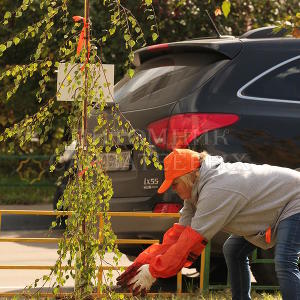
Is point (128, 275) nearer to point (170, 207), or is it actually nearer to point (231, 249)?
point (231, 249)

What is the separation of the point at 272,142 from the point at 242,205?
1.75 m

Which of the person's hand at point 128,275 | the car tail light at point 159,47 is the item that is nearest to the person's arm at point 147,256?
the person's hand at point 128,275

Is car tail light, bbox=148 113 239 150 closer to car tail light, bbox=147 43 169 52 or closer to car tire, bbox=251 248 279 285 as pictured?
car tail light, bbox=147 43 169 52

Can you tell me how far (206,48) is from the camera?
701cm

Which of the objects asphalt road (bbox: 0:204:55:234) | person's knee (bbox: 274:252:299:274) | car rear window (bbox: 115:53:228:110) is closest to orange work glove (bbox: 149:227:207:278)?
person's knee (bbox: 274:252:299:274)

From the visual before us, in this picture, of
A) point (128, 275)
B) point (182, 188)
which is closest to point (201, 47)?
point (182, 188)

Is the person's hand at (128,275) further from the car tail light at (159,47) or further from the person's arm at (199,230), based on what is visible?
the car tail light at (159,47)

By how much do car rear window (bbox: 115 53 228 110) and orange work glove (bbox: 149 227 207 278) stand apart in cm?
202

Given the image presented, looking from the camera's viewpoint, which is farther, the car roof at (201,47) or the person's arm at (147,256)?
the car roof at (201,47)

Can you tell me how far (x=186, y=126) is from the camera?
6.65 m

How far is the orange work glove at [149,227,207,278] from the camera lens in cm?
489

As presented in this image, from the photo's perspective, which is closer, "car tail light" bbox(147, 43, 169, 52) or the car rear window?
the car rear window

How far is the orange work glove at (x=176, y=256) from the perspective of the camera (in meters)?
4.89

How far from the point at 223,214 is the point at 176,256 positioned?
1.09ft
